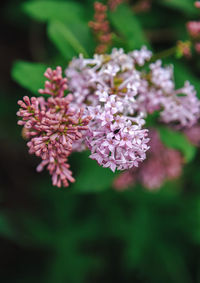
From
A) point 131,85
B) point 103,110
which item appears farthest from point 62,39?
point 103,110

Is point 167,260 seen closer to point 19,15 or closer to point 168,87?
point 168,87

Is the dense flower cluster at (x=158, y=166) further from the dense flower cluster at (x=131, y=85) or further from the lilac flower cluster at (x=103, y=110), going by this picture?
the dense flower cluster at (x=131, y=85)

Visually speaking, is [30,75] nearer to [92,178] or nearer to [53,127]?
[53,127]

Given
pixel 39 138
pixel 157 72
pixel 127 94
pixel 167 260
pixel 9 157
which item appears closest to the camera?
pixel 39 138

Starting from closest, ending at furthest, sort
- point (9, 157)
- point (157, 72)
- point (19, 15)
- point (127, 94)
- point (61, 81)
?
point (61, 81) → point (127, 94) → point (157, 72) → point (19, 15) → point (9, 157)

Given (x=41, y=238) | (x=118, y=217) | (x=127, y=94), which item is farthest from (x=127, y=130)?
(x=41, y=238)

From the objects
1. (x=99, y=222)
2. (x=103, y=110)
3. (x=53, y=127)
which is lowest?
(x=53, y=127)

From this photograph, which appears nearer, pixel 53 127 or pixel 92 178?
pixel 53 127
